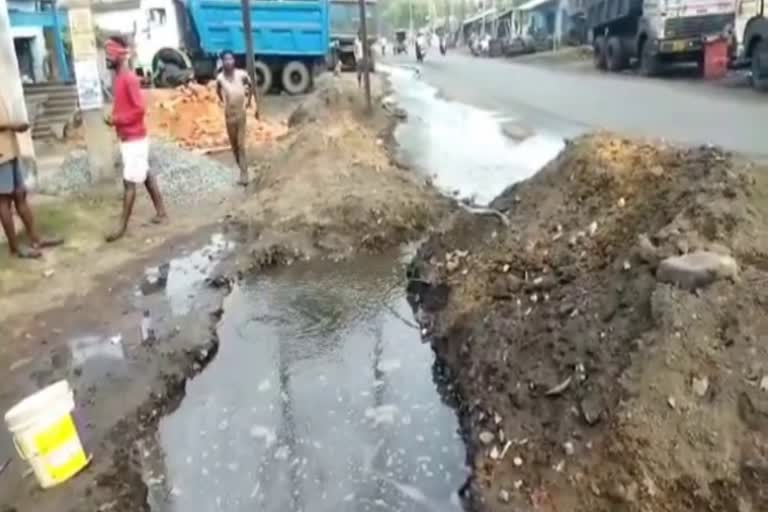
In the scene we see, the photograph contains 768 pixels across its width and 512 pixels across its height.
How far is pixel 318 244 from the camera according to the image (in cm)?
744

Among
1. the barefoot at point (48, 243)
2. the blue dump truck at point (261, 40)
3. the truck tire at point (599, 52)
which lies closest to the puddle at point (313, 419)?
the barefoot at point (48, 243)

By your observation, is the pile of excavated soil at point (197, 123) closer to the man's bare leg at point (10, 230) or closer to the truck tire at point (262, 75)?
the truck tire at point (262, 75)

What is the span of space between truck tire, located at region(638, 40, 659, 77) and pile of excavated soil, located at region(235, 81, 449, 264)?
16.4 m

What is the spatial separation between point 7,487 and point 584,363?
2.80m

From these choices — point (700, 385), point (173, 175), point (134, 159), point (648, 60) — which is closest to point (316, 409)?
point (700, 385)

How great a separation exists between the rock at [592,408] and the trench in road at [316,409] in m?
0.74

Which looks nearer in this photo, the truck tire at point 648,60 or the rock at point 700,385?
the rock at point 700,385

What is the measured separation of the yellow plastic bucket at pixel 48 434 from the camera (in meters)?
3.56

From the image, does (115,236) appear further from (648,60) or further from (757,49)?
(648,60)

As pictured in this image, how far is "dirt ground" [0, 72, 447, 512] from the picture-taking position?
163 inches

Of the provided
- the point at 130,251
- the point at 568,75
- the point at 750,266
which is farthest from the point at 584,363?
the point at 568,75

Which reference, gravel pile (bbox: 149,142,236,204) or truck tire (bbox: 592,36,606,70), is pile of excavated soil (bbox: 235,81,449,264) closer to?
gravel pile (bbox: 149,142,236,204)

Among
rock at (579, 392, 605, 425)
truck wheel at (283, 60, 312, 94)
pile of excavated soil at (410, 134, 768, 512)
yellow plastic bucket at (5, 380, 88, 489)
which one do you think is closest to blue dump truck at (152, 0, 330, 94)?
truck wheel at (283, 60, 312, 94)

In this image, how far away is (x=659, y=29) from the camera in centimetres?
2264
